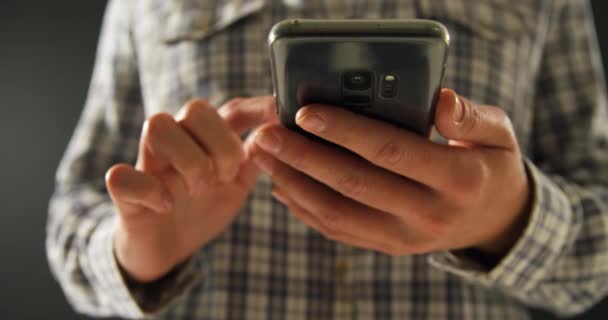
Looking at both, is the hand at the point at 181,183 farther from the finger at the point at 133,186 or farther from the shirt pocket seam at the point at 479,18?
the shirt pocket seam at the point at 479,18

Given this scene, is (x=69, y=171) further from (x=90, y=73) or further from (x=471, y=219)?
(x=471, y=219)

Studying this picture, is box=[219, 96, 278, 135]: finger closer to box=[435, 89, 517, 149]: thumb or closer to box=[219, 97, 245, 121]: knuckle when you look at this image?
box=[219, 97, 245, 121]: knuckle

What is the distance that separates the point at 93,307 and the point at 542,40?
2.11 ft

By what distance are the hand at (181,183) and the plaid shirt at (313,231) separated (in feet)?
0.18

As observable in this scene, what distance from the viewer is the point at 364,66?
0.95 feet

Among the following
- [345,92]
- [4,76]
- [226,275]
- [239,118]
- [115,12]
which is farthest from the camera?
[4,76]

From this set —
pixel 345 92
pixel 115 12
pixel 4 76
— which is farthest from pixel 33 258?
pixel 345 92

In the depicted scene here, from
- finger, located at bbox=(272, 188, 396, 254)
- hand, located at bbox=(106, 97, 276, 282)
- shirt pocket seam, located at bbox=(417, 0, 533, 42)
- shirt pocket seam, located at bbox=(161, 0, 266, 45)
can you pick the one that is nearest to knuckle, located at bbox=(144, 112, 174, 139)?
hand, located at bbox=(106, 97, 276, 282)

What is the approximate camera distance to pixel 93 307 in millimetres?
589

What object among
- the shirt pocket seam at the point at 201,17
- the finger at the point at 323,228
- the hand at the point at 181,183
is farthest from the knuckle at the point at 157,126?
the shirt pocket seam at the point at 201,17

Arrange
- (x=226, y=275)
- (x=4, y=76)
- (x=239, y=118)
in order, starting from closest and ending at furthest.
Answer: (x=239, y=118), (x=226, y=275), (x=4, y=76)

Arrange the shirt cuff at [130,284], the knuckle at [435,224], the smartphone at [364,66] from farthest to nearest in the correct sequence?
the shirt cuff at [130,284]
the knuckle at [435,224]
the smartphone at [364,66]

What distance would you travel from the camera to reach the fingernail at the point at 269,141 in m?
0.34

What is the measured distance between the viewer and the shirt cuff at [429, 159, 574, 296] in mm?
424
